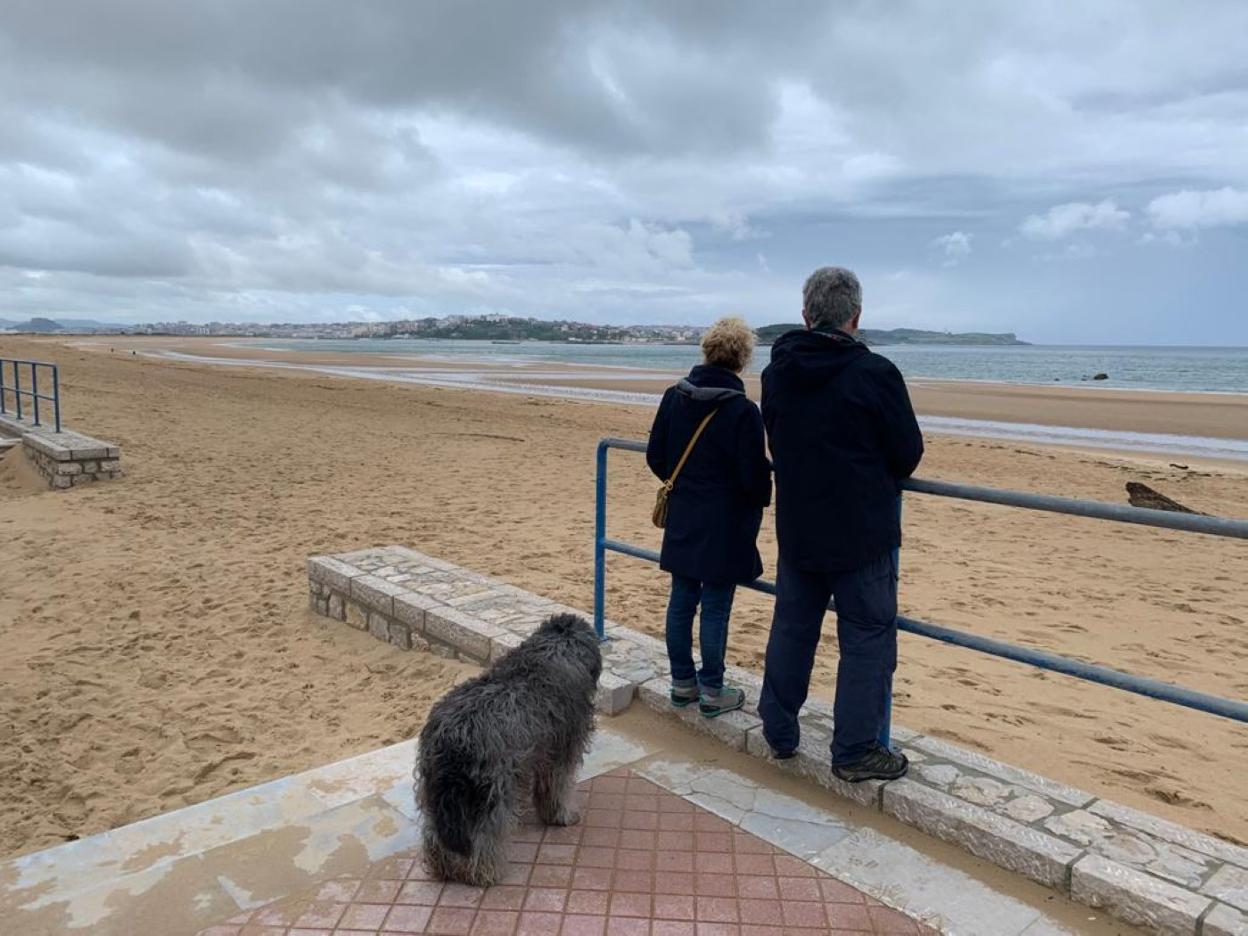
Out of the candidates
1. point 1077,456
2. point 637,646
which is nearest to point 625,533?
point 637,646

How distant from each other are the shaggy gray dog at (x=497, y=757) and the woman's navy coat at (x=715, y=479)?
0.76 m

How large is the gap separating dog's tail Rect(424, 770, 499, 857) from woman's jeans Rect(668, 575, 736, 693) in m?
1.29

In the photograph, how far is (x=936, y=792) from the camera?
3.13 m

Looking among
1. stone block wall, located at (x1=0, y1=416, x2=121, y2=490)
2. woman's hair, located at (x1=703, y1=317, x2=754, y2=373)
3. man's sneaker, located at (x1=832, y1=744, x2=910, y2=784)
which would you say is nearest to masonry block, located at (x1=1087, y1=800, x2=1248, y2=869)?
man's sneaker, located at (x1=832, y1=744, x2=910, y2=784)

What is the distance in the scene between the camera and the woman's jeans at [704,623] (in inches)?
146

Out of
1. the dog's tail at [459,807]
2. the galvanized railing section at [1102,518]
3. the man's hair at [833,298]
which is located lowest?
the dog's tail at [459,807]

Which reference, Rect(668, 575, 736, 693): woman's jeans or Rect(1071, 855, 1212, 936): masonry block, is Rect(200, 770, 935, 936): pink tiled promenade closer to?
Rect(1071, 855, 1212, 936): masonry block

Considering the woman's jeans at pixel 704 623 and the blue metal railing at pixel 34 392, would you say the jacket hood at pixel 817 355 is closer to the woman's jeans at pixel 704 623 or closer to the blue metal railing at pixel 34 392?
the woman's jeans at pixel 704 623

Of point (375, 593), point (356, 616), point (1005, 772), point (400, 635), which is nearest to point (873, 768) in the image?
point (1005, 772)

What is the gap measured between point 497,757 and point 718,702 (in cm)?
135

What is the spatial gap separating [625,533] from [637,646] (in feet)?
12.6

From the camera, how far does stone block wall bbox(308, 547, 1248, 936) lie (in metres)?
2.57

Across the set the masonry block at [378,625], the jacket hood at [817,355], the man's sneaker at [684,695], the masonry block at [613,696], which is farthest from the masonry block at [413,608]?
the jacket hood at [817,355]

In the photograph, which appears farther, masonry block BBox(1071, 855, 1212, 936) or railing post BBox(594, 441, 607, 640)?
railing post BBox(594, 441, 607, 640)
